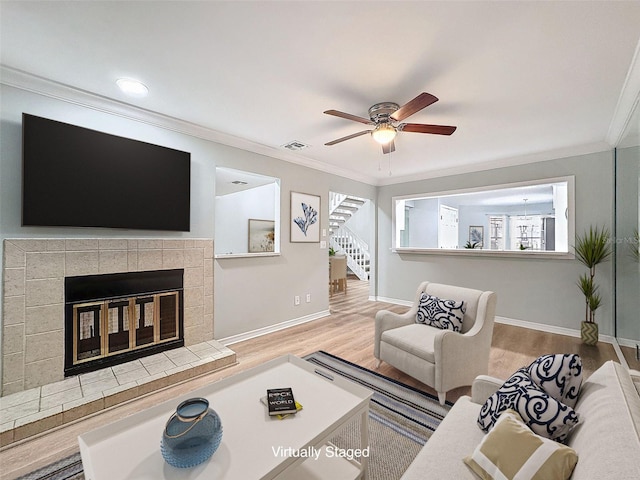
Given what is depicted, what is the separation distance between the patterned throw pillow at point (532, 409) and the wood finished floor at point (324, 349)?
3.84 ft

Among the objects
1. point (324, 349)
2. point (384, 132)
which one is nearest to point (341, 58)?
point (384, 132)

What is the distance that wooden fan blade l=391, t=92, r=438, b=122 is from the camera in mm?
1821

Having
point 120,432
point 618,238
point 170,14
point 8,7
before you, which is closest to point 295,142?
point 170,14

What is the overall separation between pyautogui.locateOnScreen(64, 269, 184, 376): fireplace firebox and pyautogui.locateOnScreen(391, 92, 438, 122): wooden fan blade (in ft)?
8.51

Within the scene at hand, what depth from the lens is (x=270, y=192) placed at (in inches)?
253

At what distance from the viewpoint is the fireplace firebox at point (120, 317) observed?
234 centimetres

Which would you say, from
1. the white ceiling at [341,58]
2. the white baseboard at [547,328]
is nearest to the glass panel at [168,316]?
the white ceiling at [341,58]

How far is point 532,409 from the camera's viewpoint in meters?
1.08

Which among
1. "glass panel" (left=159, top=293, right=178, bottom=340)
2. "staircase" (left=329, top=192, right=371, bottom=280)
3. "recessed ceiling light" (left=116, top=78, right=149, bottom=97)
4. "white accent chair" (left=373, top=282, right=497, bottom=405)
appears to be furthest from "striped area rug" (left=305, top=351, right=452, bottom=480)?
"staircase" (left=329, top=192, right=371, bottom=280)

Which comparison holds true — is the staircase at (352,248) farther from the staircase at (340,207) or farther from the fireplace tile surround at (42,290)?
the fireplace tile surround at (42,290)

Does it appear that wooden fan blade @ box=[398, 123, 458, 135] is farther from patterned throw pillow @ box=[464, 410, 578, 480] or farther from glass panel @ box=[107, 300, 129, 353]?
glass panel @ box=[107, 300, 129, 353]

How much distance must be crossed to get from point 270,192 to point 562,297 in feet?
17.9

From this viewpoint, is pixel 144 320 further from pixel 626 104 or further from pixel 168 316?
pixel 626 104

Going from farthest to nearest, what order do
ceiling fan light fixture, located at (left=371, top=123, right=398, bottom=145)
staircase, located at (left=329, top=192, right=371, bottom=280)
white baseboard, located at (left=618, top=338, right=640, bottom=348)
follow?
staircase, located at (left=329, top=192, right=371, bottom=280) < white baseboard, located at (left=618, top=338, right=640, bottom=348) < ceiling fan light fixture, located at (left=371, top=123, right=398, bottom=145)
